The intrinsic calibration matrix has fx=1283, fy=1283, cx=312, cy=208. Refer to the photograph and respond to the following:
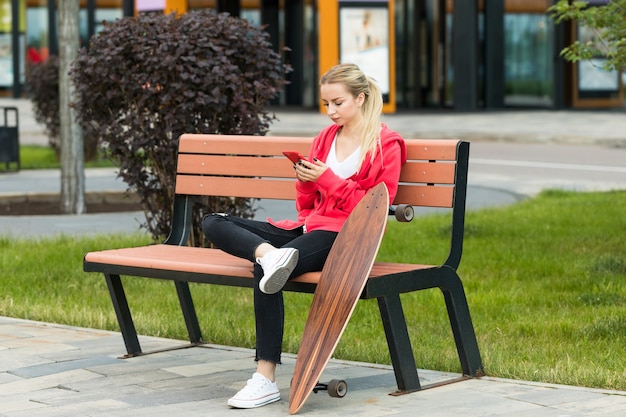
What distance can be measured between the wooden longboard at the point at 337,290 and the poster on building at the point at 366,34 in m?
25.2

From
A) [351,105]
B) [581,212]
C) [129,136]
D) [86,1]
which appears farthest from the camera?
[86,1]

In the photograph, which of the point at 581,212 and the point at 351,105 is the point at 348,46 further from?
the point at 351,105

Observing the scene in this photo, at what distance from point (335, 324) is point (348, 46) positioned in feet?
83.8

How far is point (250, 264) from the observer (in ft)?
17.6

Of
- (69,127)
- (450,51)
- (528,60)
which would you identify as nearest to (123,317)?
(69,127)

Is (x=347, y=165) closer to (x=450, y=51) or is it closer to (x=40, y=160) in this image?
(x=40, y=160)

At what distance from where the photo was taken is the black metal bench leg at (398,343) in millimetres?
5000

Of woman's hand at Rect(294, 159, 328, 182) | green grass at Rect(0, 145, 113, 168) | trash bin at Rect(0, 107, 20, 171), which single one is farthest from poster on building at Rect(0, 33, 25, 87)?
woman's hand at Rect(294, 159, 328, 182)

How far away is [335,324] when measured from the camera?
4.92 meters

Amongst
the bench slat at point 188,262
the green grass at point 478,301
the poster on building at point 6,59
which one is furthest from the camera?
the poster on building at point 6,59

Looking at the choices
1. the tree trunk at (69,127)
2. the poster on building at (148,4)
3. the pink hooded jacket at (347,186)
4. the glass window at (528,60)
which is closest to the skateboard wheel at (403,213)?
the pink hooded jacket at (347,186)

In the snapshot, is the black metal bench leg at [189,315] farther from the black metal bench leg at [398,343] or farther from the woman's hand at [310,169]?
the black metal bench leg at [398,343]

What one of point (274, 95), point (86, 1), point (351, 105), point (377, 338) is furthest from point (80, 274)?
point (86, 1)

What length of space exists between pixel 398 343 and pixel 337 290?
0.35 m
